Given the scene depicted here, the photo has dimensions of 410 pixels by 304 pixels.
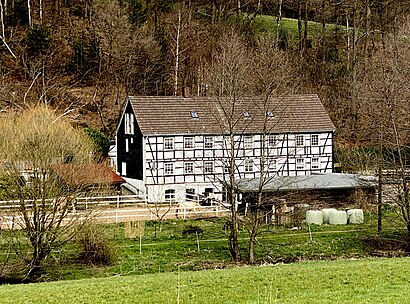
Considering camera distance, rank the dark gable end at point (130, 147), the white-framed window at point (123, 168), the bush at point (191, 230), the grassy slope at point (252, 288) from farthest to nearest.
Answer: the white-framed window at point (123, 168) → the dark gable end at point (130, 147) → the bush at point (191, 230) → the grassy slope at point (252, 288)

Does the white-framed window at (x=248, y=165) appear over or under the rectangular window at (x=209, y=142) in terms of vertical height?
under

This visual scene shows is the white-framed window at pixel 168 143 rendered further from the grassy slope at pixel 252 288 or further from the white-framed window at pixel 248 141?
the grassy slope at pixel 252 288

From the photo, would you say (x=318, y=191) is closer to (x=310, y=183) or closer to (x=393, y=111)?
(x=310, y=183)

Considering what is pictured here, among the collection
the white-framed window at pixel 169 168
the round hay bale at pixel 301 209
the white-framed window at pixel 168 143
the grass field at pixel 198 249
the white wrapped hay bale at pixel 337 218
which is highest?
the white-framed window at pixel 168 143

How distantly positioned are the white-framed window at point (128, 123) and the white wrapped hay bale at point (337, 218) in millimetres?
13849

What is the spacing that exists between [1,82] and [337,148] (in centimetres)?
2250

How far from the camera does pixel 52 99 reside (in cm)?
4816

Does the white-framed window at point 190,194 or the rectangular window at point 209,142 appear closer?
the white-framed window at point 190,194

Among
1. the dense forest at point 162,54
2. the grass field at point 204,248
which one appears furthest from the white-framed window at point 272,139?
the grass field at point 204,248

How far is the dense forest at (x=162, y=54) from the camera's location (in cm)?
4738

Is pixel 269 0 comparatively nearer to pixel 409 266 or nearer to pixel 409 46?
pixel 409 46

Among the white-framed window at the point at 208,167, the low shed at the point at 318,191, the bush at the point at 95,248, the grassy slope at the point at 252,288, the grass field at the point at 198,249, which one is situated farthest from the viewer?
the white-framed window at the point at 208,167

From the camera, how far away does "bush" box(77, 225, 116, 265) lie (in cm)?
2202

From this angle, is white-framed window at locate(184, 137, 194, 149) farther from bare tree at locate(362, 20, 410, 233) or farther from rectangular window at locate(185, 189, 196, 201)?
bare tree at locate(362, 20, 410, 233)
